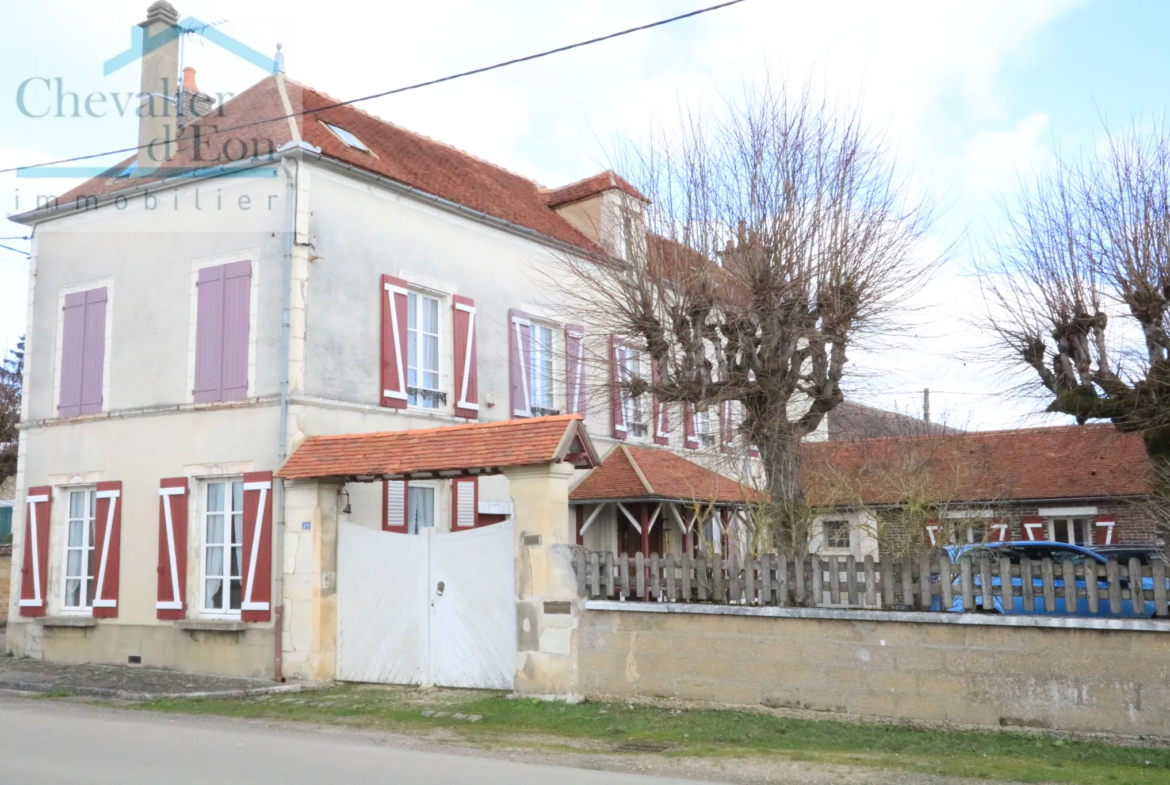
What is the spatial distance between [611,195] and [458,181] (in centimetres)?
295

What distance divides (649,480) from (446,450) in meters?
6.00

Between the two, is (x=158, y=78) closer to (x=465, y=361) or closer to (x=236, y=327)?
(x=236, y=327)

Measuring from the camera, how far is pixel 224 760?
26.3 ft

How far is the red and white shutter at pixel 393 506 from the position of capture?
1458cm

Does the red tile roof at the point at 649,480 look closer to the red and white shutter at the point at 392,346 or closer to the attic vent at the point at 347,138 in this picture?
the red and white shutter at the point at 392,346

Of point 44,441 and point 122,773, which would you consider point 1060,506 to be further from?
point 122,773

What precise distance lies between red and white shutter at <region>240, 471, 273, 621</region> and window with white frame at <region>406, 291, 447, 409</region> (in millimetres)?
2437

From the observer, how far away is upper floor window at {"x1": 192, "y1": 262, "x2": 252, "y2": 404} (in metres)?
14.1

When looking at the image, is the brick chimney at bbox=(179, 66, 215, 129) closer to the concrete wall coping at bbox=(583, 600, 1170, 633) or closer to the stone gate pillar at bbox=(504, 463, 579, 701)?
the stone gate pillar at bbox=(504, 463, 579, 701)

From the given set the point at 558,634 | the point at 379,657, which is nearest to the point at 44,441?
the point at 379,657

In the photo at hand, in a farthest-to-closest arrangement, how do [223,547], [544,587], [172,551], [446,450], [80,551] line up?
1. [80,551]
2. [172,551]
3. [223,547]
4. [446,450]
5. [544,587]

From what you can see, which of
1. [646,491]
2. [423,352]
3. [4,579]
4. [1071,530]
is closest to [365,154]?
[423,352]

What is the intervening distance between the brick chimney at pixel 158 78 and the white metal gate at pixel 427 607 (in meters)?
7.67

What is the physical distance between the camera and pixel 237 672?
44.2ft
